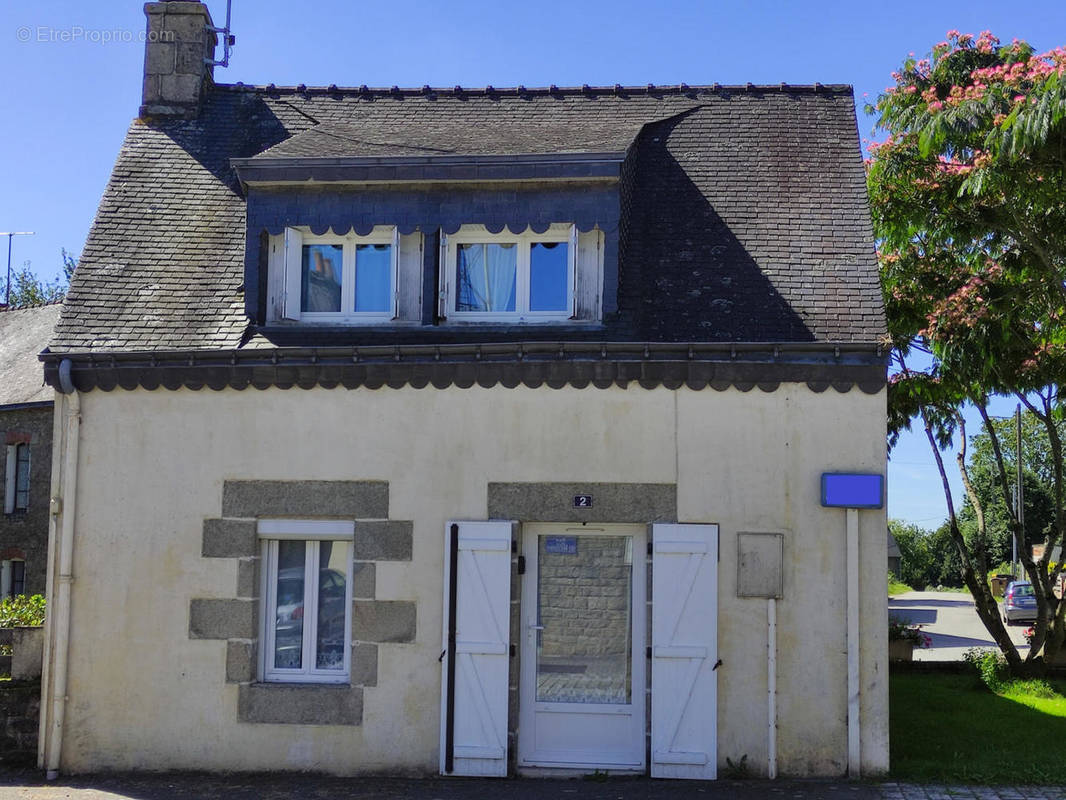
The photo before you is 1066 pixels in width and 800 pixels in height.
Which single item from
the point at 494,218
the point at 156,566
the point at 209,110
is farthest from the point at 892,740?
the point at 209,110

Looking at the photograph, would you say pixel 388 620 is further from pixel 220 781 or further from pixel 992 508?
pixel 992 508

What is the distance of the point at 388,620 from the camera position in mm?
8977

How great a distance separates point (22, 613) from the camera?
11.9m

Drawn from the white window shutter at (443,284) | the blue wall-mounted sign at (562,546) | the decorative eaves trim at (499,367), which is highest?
the white window shutter at (443,284)

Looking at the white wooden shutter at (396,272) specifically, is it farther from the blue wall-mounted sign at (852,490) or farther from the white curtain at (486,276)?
the blue wall-mounted sign at (852,490)

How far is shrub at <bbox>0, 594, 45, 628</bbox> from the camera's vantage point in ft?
37.9

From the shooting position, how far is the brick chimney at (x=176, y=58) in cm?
1264

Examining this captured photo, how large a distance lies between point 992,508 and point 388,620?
5002 centimetres

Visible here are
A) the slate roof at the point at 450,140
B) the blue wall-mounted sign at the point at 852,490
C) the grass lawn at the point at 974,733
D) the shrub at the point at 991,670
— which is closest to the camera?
the blue wall-mounted sign at the point at 852,490

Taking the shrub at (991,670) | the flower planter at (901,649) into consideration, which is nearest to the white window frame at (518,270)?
the shrub at (991,670)

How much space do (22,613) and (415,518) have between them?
5.38 m

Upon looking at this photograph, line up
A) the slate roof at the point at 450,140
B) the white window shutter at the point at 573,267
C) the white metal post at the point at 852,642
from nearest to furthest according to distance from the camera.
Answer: the white metal post at the point at 852,642 → the white window shutter at the point at 573,267 → the slate roof at the point at 450,140

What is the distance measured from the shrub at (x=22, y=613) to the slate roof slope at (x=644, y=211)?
351 cm

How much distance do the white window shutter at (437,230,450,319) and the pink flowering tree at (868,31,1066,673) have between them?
4397 millimetres
